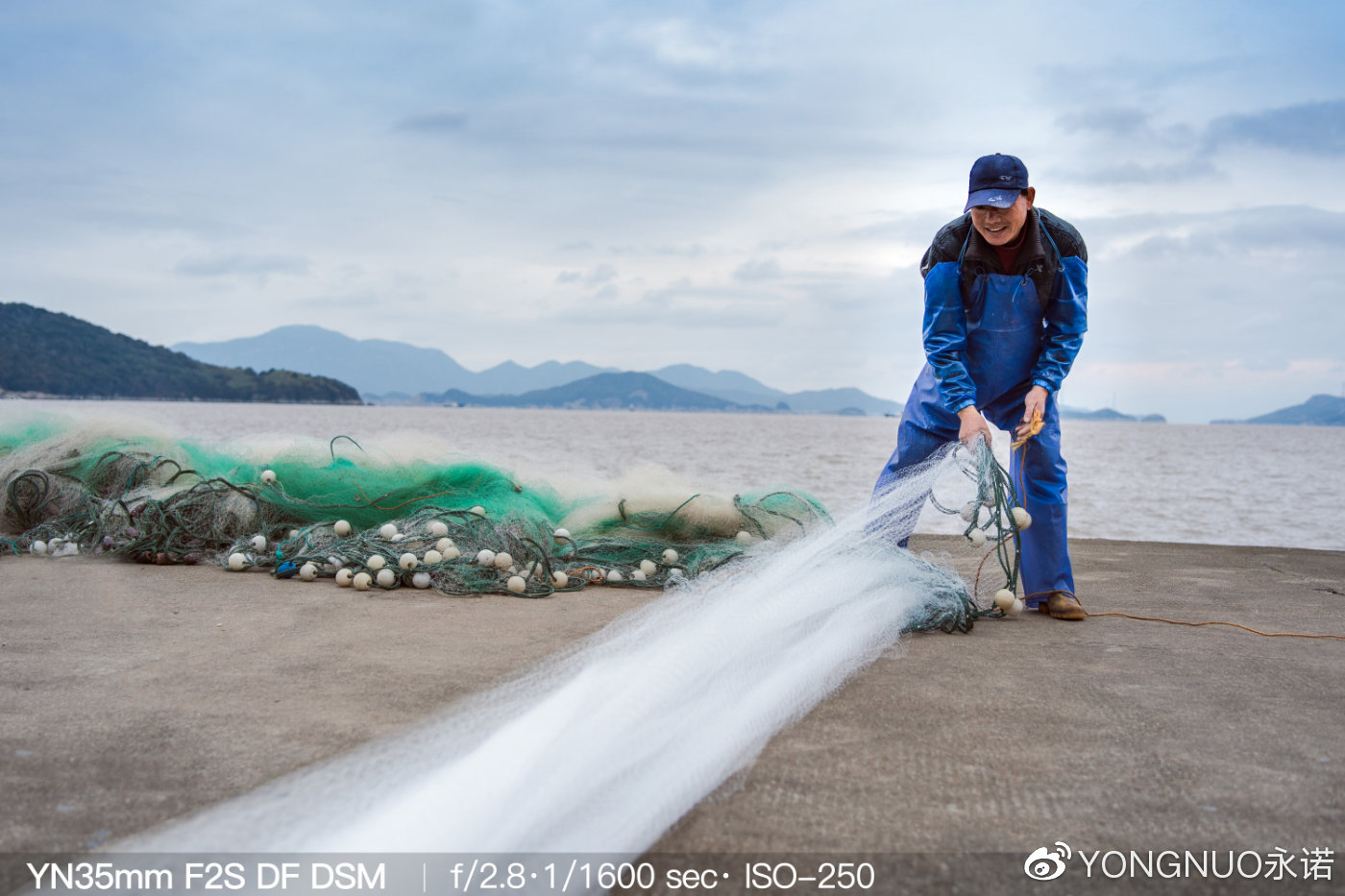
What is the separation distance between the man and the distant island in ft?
296

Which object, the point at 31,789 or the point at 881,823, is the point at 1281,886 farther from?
the point at 31,789

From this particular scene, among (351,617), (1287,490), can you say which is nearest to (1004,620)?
(351,617)

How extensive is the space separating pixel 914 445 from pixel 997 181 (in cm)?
120

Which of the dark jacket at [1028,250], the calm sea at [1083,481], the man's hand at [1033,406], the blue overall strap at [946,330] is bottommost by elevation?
the calm sea at [1083,481]

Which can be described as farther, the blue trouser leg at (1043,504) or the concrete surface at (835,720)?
the blue trouser leg at (1043,504)

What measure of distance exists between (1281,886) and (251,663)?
2.87m

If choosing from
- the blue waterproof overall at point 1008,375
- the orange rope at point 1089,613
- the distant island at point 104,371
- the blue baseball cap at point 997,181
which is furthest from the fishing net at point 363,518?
the distant island at point 104,371

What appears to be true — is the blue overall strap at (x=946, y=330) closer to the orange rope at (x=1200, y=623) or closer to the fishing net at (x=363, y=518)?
the orange rope at (x=1200, y=623)

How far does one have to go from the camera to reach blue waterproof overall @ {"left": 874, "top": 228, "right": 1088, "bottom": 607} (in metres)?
3.89

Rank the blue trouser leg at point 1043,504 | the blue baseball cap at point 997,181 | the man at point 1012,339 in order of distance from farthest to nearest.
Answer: the blue trouser leg at point 1043,504, the man at point 1012,339, the blue baseball cap at point 997,181

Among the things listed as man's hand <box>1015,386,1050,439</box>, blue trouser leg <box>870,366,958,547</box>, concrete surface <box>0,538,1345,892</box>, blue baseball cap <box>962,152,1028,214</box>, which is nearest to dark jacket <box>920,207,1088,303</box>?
blue baseball cap <box>962,152,1028,214</box>

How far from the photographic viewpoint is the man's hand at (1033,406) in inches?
151

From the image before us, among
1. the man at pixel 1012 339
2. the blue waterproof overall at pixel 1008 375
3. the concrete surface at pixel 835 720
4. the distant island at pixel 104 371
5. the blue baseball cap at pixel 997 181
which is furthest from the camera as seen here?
the distant island at pixel 104 371

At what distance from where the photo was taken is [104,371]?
293ft
